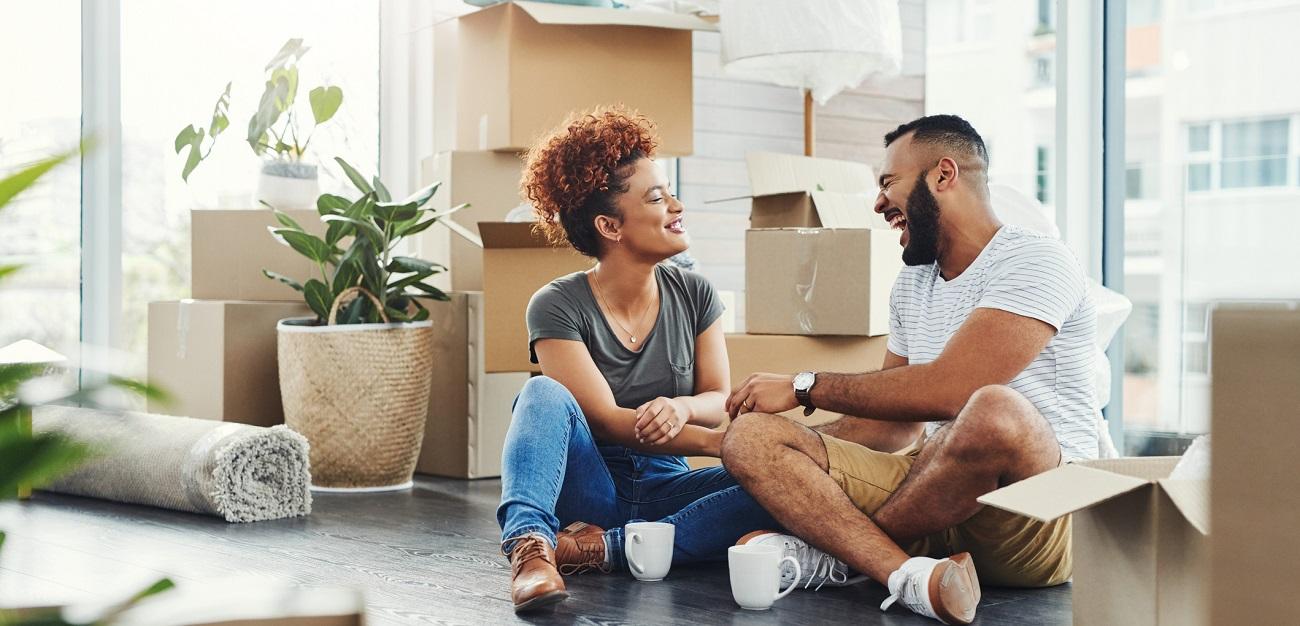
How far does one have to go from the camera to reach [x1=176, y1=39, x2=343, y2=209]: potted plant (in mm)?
3320

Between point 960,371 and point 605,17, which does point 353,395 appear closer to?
point 605,17

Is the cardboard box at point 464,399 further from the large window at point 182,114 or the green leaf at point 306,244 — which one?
the large window at point 182,114

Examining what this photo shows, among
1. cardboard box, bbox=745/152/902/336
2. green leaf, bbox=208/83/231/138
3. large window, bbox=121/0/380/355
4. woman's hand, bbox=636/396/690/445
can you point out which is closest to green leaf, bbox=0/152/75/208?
woman's hand, bbox=636/396/690/445

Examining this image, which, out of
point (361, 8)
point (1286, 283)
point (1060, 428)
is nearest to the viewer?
point (1060, 428)

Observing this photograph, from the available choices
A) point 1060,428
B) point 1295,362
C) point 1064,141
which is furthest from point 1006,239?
point 1064,141

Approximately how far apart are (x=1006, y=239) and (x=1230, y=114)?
6.04 feet

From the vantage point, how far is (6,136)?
132 inches

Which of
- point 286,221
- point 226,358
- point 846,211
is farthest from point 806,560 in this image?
point 226,358

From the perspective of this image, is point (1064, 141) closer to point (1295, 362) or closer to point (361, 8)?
point (361, 8)

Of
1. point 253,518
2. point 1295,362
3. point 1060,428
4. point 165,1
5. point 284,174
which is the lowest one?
point 253,518

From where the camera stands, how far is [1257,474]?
852 mm

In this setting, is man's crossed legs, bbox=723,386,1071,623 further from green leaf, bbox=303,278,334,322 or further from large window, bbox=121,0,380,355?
large window, bbox=121,0,380,355

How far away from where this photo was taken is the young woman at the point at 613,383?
1921mm

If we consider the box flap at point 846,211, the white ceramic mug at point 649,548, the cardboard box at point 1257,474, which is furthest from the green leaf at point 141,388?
the box flap at point 846,211
